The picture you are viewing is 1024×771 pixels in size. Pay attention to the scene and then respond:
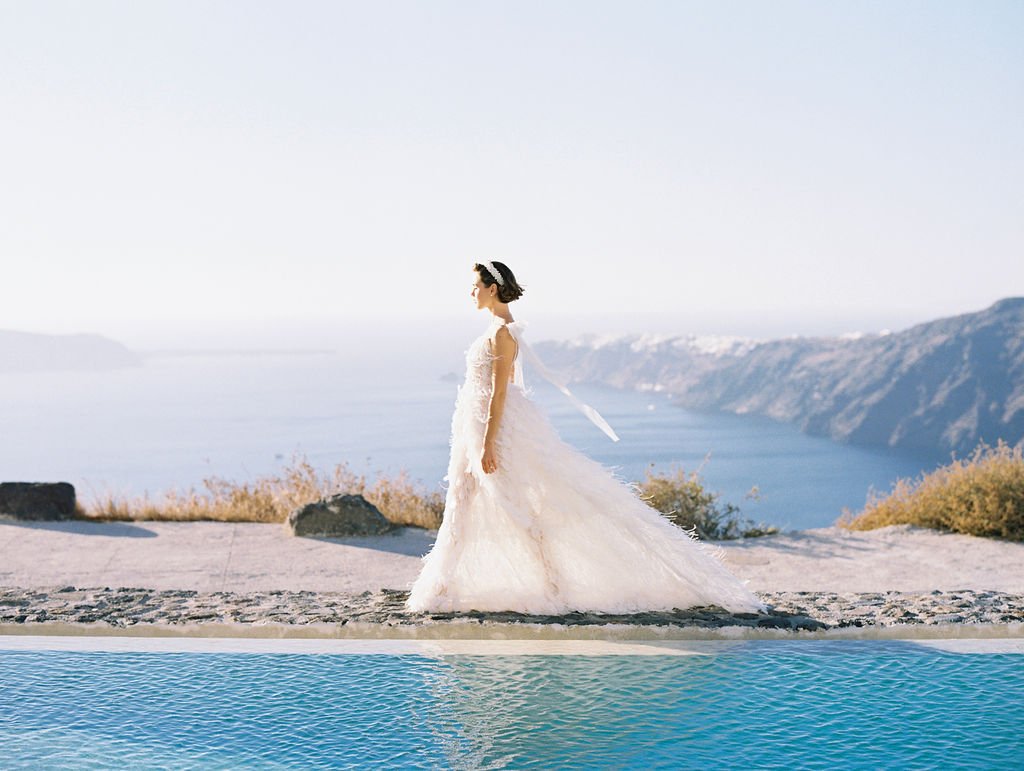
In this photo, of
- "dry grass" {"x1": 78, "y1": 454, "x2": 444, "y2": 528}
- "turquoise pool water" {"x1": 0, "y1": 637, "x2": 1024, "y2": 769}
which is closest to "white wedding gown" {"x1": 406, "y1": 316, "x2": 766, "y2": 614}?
"turquoise pool water" {"x1": 0, "y1": 637, "x2": 1024, "y2": 769}

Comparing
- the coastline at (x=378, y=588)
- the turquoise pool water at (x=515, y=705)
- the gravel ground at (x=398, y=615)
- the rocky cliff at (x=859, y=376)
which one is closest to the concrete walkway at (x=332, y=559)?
the coastline at (x=378, y=588)

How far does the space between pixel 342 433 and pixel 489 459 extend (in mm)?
56872

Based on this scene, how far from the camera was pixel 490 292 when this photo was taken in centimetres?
545

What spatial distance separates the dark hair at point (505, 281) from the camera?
543 centimetres

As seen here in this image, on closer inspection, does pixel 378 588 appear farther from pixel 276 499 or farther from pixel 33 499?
pixel 33 499

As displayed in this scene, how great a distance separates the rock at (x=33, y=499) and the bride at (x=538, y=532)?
5.38 metres

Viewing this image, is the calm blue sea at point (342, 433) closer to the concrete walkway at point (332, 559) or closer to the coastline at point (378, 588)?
the concrete walkway at point (332, 559)

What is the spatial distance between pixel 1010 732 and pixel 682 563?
195cm

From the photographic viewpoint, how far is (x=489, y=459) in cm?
555

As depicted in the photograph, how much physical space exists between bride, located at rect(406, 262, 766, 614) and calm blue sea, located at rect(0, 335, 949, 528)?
24.8 metres

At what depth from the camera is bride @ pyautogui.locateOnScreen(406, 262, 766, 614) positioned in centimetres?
559

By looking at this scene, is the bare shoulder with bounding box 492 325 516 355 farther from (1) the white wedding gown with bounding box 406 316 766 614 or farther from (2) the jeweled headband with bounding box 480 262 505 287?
(2) the jeweled headband with bounding box 480 262 505 287

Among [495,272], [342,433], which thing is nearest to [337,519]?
[495,272]

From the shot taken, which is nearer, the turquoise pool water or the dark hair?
the turquoise pool water
